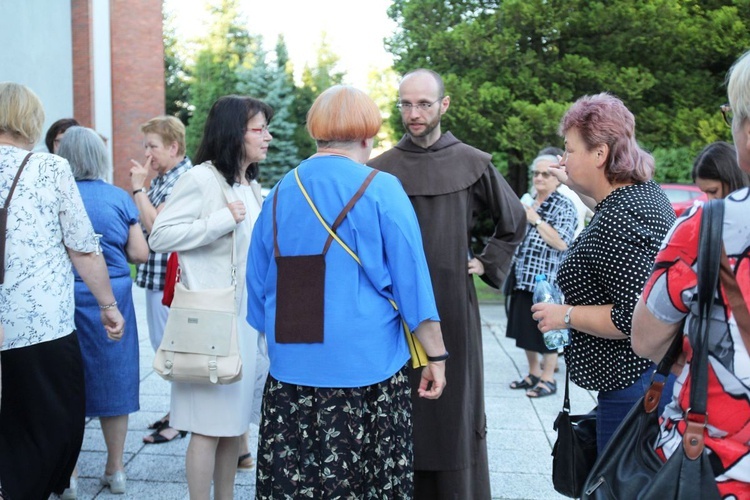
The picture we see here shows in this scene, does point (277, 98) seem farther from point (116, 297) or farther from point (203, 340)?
point (203, 340)

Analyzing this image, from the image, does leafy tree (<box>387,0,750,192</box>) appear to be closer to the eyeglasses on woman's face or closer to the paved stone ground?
the paved stone ground

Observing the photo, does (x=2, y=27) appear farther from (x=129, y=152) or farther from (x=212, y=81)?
(x=212, y=81)

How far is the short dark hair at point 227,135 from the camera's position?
350 centimetres

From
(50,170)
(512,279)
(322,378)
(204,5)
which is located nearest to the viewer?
(322,378)

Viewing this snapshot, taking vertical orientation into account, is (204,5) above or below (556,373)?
above

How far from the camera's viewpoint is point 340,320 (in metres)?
2.57

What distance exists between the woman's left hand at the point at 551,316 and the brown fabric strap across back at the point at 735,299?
0.88 metres

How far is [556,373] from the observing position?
6957 mm

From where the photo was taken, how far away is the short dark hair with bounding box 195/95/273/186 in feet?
11.5

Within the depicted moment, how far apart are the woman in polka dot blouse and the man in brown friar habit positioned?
37.8 inches

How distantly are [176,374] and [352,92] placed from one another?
1480 mm

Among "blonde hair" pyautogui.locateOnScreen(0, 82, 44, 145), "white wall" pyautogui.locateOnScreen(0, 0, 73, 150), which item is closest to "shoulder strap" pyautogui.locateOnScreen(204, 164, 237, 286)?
"blonde hair" pyautogui.locateOnScreen(0, 82, 44, 145)

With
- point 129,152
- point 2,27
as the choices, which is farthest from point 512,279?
point 129,152

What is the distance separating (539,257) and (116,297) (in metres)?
3.45
